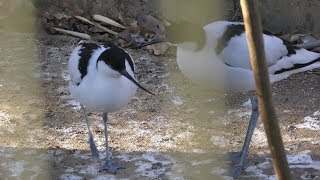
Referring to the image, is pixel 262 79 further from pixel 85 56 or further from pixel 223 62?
pixel 85 56

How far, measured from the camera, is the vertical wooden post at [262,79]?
0.78 m

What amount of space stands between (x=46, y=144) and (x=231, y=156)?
0.62 metres

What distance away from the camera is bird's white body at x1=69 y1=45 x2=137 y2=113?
6.37 ft

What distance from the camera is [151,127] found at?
2297 millimetres

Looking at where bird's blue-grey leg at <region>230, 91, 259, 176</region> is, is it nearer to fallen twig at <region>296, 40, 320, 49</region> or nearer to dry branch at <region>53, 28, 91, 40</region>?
fallen twig at <region>296, 40, 320, 49</region>

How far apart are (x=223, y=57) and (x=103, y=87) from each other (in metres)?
0.37

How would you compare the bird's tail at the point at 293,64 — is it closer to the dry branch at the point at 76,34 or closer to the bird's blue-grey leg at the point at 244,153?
the bird's blue-grey leg at the point at 244,153

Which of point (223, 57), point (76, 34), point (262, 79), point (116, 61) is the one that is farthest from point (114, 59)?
point (76, 34)

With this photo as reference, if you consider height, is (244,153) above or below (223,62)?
below

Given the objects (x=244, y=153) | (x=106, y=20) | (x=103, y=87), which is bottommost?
(x=244, y=153)

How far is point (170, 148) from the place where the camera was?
2.14m

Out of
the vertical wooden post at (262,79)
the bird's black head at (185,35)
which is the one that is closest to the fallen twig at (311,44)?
the bird's black head at (185,35)

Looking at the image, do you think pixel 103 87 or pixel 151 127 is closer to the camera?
pixel 103 87

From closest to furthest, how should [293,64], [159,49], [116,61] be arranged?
[116,61] → [293,64] → [159,49]
